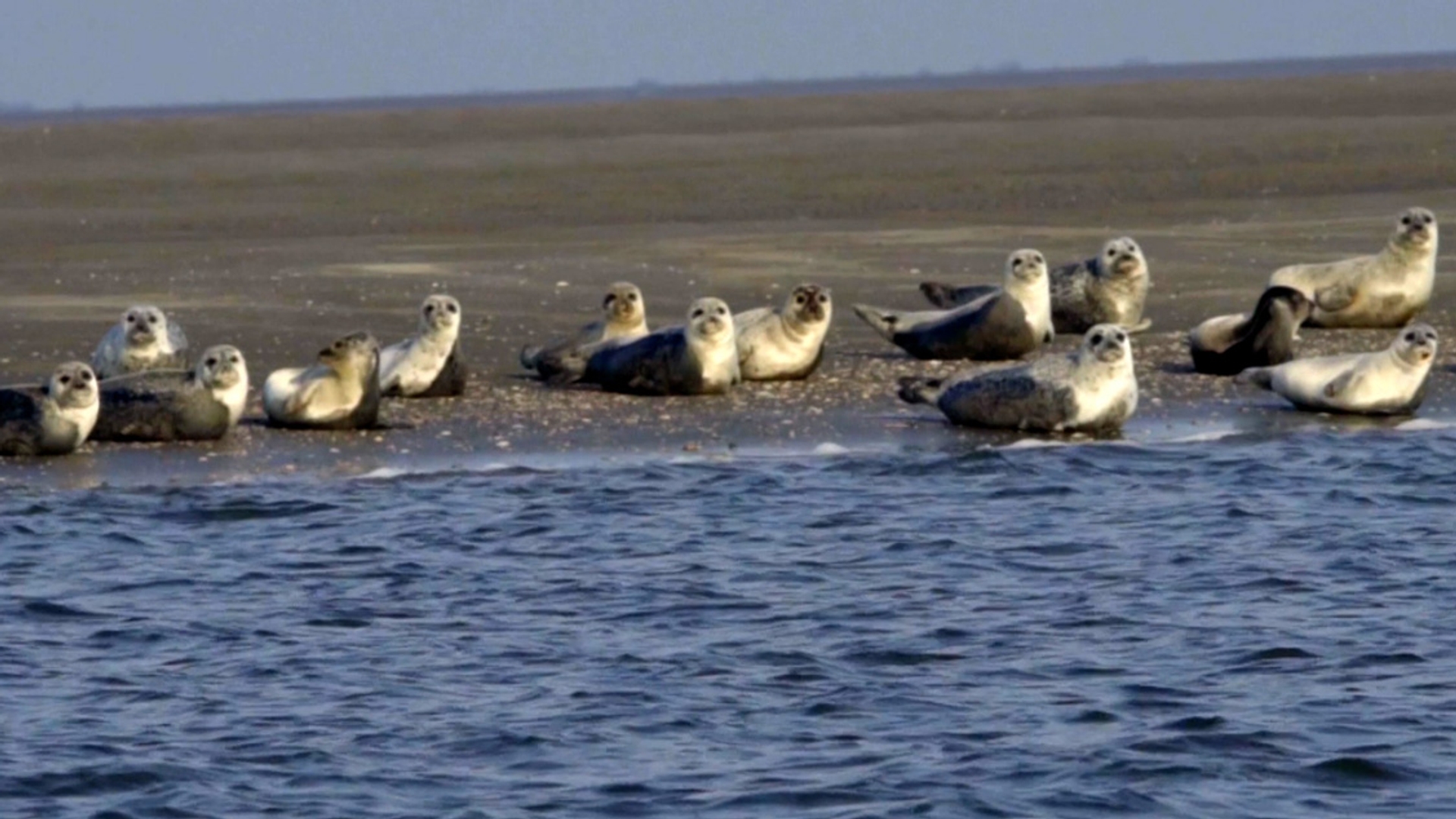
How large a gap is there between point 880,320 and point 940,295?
2.83 feet

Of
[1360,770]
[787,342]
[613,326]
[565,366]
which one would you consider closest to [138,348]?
[565,366]

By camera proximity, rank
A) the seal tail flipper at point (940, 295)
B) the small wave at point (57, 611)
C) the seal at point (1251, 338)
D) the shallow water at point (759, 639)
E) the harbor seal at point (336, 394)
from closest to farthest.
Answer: the shallow water at point (759, 639), the small wave at point (57, 611), the harbor seal at point (336, 394), the seal at point (1251, 338), the seal tail flipper at point (940, 295)

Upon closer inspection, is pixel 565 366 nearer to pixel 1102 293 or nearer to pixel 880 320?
pixel 880 320

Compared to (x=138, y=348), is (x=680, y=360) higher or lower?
lower

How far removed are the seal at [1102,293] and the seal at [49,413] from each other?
4.59 metres

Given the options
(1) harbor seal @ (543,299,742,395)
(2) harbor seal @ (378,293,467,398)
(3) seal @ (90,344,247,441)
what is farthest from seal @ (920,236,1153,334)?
(3) seal @ (90,344,247,441)

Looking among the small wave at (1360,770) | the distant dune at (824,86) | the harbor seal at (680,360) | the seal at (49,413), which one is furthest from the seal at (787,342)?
the distant dune at (824,86)

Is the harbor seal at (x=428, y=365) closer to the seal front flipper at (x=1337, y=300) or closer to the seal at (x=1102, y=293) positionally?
the seal at (x=1102, y=293)

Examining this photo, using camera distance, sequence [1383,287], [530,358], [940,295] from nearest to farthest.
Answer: [530,358], [1383,287], [940,295]

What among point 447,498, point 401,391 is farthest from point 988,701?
point 401,391

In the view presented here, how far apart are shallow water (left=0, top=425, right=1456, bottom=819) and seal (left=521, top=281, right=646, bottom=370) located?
1.84 meters

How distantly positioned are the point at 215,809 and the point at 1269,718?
2.64 meters

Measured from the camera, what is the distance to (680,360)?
11.6m

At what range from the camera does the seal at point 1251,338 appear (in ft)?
39.1
